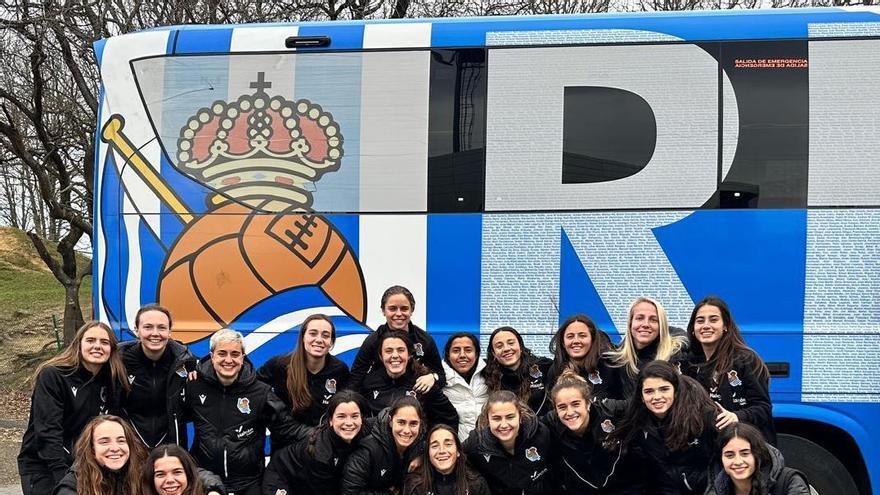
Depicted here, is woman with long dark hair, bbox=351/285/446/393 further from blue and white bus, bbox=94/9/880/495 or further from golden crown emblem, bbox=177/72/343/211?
golden crown emblem, bbox=177/72/343/211

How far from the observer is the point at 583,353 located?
14.5 ft

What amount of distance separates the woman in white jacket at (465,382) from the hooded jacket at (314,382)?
62 cm

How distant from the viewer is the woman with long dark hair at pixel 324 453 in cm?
424

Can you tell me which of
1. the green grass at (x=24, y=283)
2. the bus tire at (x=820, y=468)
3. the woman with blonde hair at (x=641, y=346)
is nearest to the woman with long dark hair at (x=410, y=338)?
the woman with blonde hair at (x=641, y=346)

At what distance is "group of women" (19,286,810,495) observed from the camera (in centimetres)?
390

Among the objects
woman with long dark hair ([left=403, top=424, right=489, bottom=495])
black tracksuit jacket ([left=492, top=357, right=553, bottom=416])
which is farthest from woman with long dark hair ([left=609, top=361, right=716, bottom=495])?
woman with long dark hair ([left=403, top=424, right=489, bottom=495])

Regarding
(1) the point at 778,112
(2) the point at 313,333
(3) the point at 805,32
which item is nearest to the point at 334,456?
(2) the point at 313,333

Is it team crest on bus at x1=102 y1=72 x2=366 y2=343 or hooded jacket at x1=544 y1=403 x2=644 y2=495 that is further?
team crest on bus at x1=102 y1=72 x2=366 y2=343

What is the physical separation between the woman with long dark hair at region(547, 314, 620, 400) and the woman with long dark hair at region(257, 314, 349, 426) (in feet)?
4.11

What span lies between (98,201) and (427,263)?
220cm

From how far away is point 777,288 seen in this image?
15.2 feet

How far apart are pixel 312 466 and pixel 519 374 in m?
1.27

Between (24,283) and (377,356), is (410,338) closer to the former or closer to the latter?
(377,356)

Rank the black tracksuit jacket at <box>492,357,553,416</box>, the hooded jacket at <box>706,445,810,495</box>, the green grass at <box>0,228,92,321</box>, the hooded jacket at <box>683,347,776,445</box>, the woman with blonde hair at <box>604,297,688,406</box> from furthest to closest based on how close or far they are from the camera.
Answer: the green grass at <box>0,228,92,321</box>, the black tracksuit jacket at <box>492,357,553,416</box>, the woman with blonde hair at <box>604,297,688,406</box>, the hooded jacket at <box>683,347,776,445</box>, the hooded jacket at <box>706,445,810,495</box>
